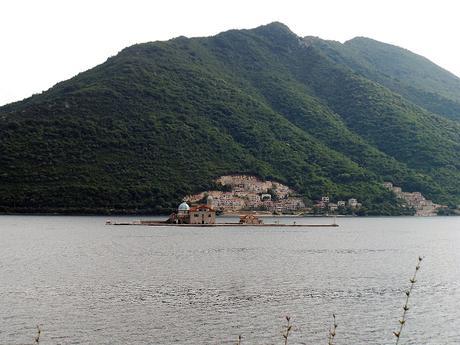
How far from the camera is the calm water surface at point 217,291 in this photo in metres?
51.0

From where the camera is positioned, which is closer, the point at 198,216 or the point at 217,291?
the point at 217,291

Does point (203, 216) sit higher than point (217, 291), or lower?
higher

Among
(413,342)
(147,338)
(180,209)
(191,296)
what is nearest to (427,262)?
(191,296)

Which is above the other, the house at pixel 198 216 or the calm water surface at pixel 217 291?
the house at pixel 198 216

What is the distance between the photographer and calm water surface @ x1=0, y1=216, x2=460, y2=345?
5097cm

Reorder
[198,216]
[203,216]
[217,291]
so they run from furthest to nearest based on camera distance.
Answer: [198,216] → [203,216] → [217,291]

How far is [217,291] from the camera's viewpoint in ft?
225

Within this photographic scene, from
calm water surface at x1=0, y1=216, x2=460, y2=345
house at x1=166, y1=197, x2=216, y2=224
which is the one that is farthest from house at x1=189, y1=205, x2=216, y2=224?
calm water surface at x1=0, y1=216, x2=460, y2=345

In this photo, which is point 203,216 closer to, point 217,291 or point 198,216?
point 198,216

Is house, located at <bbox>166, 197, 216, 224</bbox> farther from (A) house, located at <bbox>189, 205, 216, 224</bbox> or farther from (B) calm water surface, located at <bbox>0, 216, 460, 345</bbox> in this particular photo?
(B) calm water surface, located at <bbox>0, 216, 460, 345</bbox>

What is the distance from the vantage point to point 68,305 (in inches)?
2365

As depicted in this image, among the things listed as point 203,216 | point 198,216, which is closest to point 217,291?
point 203,216

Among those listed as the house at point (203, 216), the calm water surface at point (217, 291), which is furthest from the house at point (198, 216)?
the calm water surface at point (217, 291)

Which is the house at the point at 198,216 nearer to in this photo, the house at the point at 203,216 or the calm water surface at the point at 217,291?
the house at the point at 203,216
